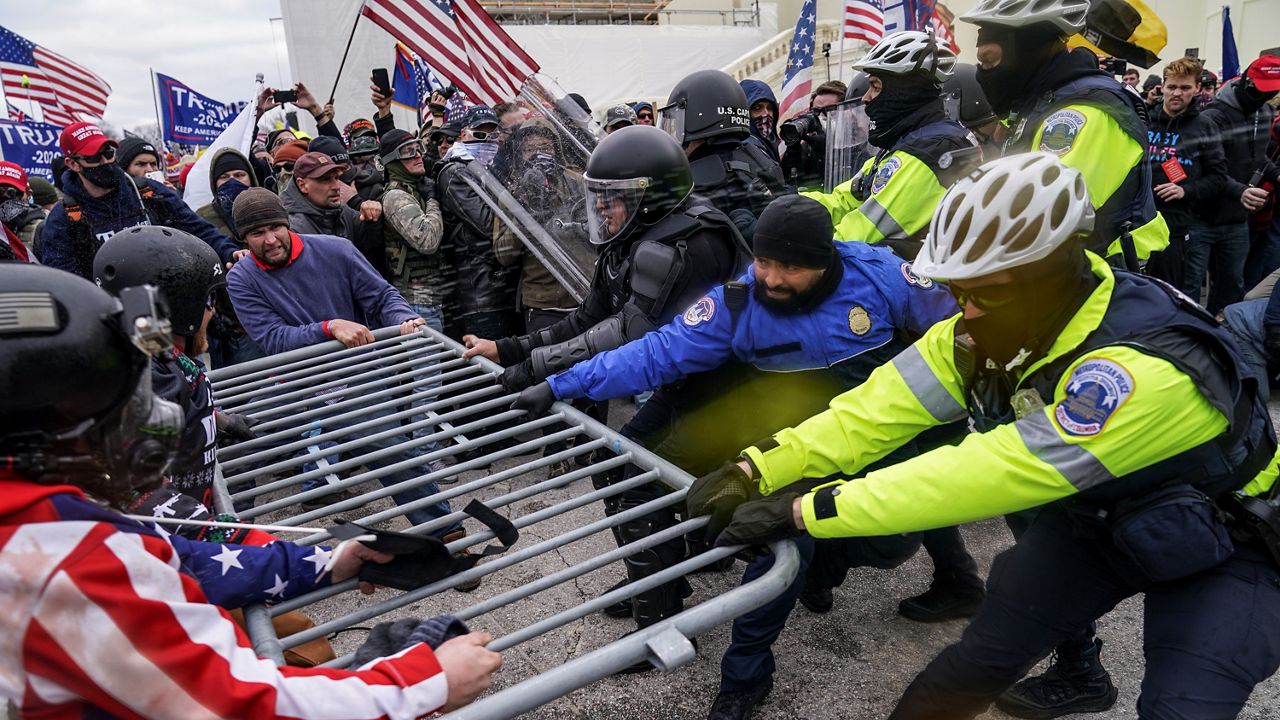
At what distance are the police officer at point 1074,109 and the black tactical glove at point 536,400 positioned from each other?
2161mm

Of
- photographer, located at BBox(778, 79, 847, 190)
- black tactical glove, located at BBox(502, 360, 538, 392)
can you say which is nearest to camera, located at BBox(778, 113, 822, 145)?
photographer, located at BBox(778, 79, 847, 190)

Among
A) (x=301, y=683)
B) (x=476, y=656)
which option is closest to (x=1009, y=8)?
(x=476, y=656)

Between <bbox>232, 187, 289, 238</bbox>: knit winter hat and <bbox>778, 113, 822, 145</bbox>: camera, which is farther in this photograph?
<bbox>778, 113, 822, 145</bbox>: camera

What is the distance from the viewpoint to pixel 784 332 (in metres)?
2.73

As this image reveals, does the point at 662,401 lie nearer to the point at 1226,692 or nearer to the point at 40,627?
the point at 1226,692

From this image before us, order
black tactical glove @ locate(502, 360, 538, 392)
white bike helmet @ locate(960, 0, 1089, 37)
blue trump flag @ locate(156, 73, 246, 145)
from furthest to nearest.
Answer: blue trump flag @ locate(156, 73, 246, 145), white bike helmet @ locate(960, 0, 1089, 37), black tactical glove @ locate(502, 360, 538, 392)

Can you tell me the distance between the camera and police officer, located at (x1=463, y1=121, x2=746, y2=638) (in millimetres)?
3041

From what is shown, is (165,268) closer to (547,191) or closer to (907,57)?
(547,191)

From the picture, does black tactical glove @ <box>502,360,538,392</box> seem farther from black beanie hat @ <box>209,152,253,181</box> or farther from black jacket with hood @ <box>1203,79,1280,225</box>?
black jacket with hood @ <box>1203,79,1280,225</box>

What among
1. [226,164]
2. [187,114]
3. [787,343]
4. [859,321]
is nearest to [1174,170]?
[859,321]

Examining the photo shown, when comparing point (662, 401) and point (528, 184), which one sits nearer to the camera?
point (662, 401)

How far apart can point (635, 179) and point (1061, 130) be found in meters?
1.68

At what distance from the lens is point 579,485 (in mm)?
4750

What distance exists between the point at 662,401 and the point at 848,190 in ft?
5.59
